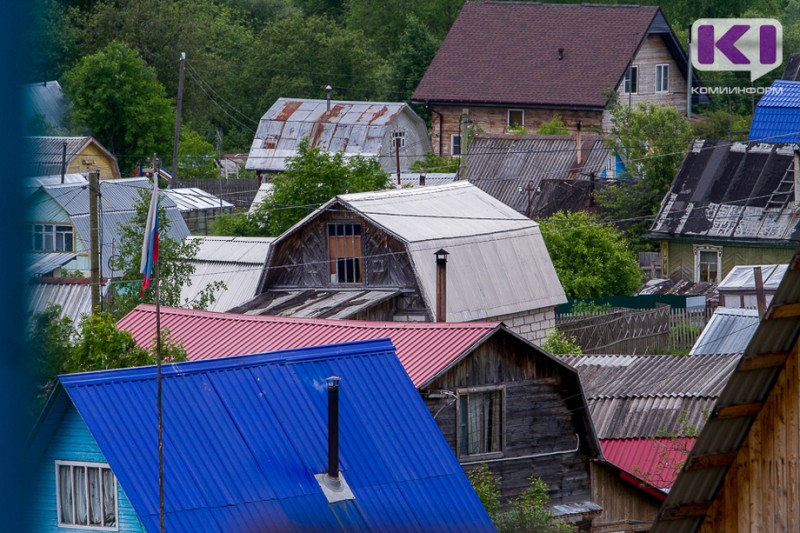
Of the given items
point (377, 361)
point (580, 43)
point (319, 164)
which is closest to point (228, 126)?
point (580, 43)

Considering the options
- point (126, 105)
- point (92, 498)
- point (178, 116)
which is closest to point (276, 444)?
point (92, 498)

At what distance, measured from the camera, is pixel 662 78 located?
42875mm

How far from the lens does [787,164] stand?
25766mm

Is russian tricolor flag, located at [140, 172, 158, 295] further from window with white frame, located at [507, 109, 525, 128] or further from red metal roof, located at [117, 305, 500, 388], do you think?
window with white frame, located at [507, 109, 525, 128]

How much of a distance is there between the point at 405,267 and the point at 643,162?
12.8 metres

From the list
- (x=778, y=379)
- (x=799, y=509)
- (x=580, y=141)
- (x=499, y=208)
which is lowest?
(x=799, y=509)

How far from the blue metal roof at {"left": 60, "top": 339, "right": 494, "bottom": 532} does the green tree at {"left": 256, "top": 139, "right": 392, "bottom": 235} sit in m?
13.5

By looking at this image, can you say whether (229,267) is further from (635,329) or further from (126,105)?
(126,105)

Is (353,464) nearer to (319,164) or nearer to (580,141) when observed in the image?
(319,164)

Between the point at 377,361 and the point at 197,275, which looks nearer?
the point at 377,361

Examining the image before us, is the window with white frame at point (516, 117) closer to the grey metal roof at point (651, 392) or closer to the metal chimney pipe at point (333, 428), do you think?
the grey metal roof at point (651, 392)

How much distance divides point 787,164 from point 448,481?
60.7 ft

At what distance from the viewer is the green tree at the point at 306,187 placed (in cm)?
2344

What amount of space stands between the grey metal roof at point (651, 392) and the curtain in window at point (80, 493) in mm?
6655
